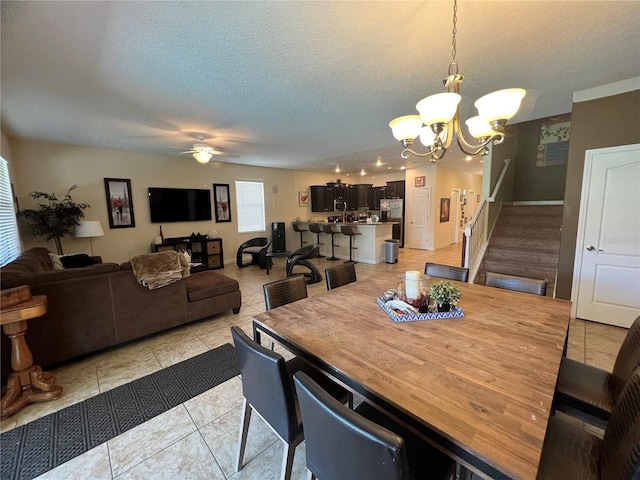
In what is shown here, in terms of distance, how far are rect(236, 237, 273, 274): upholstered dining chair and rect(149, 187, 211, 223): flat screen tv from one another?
120 cm

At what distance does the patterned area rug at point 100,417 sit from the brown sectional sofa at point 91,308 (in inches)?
27.5

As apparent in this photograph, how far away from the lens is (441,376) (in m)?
1.04

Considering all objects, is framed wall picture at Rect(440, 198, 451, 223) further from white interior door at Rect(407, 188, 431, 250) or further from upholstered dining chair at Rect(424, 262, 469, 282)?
upholstered dining chair at Rect(424, 262, 469, 282)

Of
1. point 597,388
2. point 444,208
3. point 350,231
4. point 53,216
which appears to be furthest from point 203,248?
point 444,208

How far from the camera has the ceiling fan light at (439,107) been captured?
153 cm

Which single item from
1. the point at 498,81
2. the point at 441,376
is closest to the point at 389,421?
the point at 441,376

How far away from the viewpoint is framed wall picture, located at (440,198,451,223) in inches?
313

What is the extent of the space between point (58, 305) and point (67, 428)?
3.60 ft

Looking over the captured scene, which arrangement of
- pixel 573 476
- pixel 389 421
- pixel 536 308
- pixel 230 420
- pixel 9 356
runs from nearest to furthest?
pixel 573 476
pixel 389 421
pixel 536 308
pixel 230 420
pixel 9 356

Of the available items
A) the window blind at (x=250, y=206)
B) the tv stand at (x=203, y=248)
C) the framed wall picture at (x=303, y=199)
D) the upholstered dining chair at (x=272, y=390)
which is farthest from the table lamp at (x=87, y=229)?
the framed wall picture at (x=303, y=199)

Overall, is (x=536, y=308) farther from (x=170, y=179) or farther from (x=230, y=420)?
(x=170, y=179)

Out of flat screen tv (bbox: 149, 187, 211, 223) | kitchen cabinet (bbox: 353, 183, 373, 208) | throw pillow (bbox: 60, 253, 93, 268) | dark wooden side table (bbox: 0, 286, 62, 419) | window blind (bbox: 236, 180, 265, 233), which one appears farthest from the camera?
kitchen cabinet (bbox: 353, 183, 373, 208)

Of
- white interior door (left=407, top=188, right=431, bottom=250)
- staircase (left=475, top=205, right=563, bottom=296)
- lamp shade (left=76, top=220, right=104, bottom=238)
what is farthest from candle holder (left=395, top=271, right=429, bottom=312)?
white interior door (left=407, top=188, right=431, bottom=250)

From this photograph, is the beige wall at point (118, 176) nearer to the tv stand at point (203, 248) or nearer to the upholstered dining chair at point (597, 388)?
the tv stand at point (203, 248)
